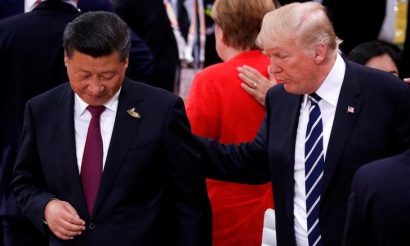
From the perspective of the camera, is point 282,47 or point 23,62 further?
point 23,62

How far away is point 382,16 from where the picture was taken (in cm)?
741

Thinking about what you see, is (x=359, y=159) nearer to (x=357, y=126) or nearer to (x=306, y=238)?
(x=357, y=126)

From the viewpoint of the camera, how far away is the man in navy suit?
3773 millimetres

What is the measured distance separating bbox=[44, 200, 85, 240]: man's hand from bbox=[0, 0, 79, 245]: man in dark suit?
984 mm

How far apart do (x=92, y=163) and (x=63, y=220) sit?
0.81 feet

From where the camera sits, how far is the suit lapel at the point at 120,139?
3.79m

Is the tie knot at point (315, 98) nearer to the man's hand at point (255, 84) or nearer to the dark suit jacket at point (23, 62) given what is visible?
the man's hand at point (255, 84)

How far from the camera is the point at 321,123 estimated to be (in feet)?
12.5

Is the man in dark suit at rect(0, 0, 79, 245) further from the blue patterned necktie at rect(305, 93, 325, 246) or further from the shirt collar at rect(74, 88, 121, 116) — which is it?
the blue patterned necktie at rect(305, 93, 325, 246)

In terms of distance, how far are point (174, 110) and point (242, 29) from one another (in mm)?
924

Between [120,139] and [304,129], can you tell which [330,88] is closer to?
[304,129]

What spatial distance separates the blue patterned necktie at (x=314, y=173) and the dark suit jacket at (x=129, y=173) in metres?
0.43

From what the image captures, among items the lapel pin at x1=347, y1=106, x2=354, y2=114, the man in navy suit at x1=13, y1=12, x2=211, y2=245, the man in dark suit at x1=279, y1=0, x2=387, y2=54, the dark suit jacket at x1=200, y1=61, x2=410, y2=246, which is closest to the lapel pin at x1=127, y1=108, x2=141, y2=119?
the man in navy suit at x1=13, y1=12, x2=211, y2=245

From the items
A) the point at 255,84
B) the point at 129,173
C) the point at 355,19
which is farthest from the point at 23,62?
the point at 355,19
